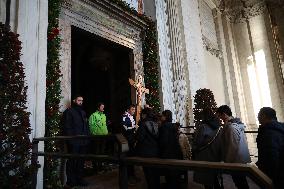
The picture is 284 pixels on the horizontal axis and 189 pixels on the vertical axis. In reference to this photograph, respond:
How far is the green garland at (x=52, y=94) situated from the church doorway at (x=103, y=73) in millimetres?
1885

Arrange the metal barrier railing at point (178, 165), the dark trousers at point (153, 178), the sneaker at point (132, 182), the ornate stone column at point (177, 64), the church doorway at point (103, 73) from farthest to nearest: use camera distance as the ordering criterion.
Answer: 1. the ornate stone column at point (177, 64)
2. the church doorway at point (103, 73)
3. the sneaker at point (132, 182)
4. the dark trousers at point (153, 178)
5. the metal barrier railing at point (178, 165)

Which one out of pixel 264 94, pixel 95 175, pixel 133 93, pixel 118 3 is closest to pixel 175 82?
pixel 133 93

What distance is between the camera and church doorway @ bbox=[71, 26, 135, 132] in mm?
9367

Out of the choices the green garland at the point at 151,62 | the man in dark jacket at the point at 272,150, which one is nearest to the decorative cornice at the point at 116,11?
the green garland at the point at 151,62

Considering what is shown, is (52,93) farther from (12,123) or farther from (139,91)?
(139,91)

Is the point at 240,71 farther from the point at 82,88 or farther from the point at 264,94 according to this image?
the point at 82,88

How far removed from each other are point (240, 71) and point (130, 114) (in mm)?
13243

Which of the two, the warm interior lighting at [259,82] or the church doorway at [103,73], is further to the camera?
the warm interior lighting at [259,82]

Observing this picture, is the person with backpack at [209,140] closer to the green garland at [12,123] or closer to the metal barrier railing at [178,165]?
the metal barrier railing at [178,165]

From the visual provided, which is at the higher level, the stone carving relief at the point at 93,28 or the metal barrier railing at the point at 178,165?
the stone carving relief at the point at 93,28

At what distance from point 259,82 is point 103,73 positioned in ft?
36.2

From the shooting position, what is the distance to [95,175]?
20.1 feet

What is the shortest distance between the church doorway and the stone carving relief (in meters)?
0.24

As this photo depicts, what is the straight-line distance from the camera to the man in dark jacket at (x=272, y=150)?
2.58m
